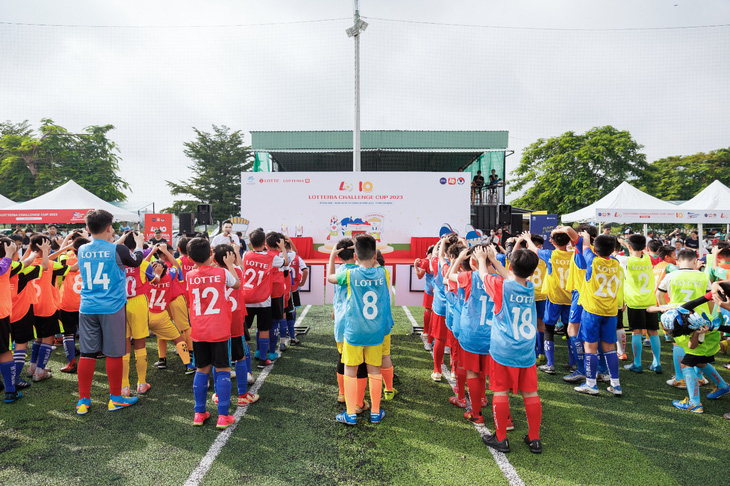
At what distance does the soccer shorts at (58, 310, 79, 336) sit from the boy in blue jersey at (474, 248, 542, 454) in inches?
190

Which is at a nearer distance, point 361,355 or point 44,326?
point 361,355

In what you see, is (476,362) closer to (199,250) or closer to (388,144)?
(199,250)

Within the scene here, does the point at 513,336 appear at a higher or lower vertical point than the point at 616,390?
higher

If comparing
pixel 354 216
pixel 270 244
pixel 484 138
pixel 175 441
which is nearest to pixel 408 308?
pixel 354 216

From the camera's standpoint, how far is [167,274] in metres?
4.47

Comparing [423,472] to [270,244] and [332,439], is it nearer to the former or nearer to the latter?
[332,439]

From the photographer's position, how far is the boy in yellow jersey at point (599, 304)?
3850 mm

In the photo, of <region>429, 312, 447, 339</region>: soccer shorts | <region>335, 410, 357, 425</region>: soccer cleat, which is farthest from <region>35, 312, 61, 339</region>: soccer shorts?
<region>429, 312, 447, 339</region>: soccer shorts

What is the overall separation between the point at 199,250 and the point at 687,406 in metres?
4.88

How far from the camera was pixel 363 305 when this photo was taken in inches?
124

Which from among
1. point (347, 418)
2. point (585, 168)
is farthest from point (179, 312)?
point (585, 168)

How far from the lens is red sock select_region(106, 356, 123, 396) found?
3525 millimetres

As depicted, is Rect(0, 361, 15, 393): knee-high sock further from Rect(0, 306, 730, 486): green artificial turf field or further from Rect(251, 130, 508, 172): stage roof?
Rect(251, 130, 508, 172): stage roof

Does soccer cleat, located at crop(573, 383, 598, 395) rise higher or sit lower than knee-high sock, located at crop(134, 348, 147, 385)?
lower
